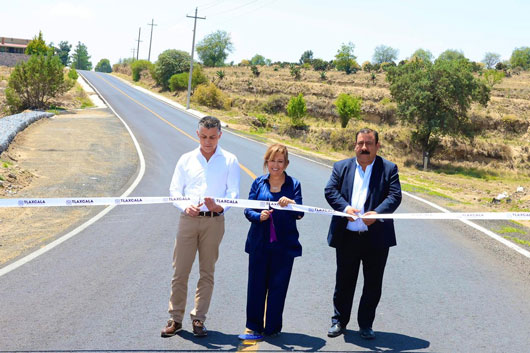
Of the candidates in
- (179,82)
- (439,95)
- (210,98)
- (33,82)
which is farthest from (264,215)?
(179,82)

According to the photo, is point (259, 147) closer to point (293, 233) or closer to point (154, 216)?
point (154, 216)

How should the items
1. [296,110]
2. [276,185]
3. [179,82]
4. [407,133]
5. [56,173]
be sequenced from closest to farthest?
1. [276,185]
2. [56,173]
3. [407,133]
4. [296,110]
5. [179,82]

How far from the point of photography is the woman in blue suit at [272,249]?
500 cm

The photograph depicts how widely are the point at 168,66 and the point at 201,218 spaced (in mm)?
78376

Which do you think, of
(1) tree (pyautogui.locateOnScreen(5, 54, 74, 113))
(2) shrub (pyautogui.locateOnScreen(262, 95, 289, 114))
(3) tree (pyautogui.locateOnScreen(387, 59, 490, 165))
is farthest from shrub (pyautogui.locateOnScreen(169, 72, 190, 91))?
(3) tree (pyautogui.locateOnScreen(387, 59, 490, 165))

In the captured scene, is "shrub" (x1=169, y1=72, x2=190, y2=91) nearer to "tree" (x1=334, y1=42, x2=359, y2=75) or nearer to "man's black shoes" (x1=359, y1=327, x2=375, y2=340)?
"tree" (x1=334, y1=42, x2=359, y2=75)

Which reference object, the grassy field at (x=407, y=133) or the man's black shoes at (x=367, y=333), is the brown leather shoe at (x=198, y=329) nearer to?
the man's black shoes at (x=367, y=333)

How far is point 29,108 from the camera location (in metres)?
41.3

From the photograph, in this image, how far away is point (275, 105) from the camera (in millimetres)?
61906

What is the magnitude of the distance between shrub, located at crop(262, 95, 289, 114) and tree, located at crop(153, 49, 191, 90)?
2349 cm

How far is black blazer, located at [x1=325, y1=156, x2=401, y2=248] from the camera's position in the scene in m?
5.13

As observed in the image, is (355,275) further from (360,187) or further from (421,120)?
(421,120)

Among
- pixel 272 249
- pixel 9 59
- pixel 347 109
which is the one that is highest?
pixel 9 59

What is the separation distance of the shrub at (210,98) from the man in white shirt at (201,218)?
5434 centimetres
